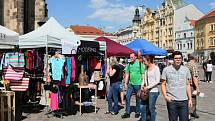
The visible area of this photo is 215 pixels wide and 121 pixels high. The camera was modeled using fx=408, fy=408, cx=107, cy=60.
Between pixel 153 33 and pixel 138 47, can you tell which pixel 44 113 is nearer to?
pixel 138 47

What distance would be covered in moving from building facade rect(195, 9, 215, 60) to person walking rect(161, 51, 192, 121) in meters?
78.3

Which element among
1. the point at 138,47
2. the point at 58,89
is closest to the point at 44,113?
the point at 58,89

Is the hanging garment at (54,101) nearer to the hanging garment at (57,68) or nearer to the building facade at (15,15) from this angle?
the hanging garment at (57,68)

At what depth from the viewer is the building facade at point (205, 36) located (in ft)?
277

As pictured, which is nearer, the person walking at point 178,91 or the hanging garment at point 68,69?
the person walking at point 178,91

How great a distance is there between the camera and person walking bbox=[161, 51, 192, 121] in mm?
7086

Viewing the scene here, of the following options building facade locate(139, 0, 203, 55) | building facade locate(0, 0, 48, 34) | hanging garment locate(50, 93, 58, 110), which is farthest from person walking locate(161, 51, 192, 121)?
building facade locate(139, 0, 203, 55)

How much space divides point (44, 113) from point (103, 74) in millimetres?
4439

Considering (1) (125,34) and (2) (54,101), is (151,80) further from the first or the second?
(1) (125,34)

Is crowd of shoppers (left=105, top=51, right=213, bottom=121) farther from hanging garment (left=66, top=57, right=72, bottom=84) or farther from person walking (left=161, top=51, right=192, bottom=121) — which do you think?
hanging garment (left=66, top=57, right=72, bottom=84)

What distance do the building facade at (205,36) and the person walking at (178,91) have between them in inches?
3081

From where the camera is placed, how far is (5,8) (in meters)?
25.9

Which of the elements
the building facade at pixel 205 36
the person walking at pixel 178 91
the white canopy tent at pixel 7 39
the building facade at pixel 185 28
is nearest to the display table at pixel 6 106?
the white canopy tent at pixel 7 39

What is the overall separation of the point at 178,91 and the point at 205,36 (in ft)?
268
